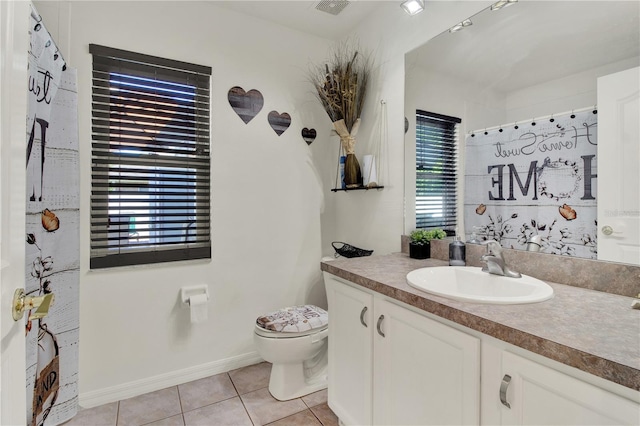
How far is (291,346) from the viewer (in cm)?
191

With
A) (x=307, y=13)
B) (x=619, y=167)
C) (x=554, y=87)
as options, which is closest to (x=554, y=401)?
(x=619, y=167)

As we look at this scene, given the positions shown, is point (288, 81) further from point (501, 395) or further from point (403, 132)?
point (501, 395)

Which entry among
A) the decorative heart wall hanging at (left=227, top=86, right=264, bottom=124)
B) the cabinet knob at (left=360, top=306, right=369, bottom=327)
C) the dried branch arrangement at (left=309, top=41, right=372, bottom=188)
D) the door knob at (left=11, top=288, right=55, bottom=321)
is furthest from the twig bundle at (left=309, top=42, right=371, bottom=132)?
the door knob at (left=11, top=288, right=55, bottom=321)

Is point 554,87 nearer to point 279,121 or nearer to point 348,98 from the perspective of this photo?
point 348,98

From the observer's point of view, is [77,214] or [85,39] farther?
[85,39]

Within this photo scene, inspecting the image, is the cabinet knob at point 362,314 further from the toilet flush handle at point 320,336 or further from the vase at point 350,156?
the vase at point 350,156

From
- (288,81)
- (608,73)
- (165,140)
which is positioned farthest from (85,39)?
(608,73)

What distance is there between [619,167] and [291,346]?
172 centimetres

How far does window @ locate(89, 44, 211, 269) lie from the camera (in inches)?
76.4

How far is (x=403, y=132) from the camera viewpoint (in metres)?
2.07

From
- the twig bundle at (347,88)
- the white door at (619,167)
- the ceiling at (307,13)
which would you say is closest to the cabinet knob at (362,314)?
the white door at (619,167)

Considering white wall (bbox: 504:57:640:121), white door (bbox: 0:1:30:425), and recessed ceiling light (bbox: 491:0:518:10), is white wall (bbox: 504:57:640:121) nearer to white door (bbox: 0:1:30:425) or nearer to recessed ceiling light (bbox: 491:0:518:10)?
recessed ceiling light (bbox: 491:0:518:10)

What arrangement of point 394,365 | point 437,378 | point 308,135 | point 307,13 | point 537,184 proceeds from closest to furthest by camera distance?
point 437,378, point 394,365, point 537,184, point 307,13, point 308,135

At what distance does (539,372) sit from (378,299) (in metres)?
0.64
